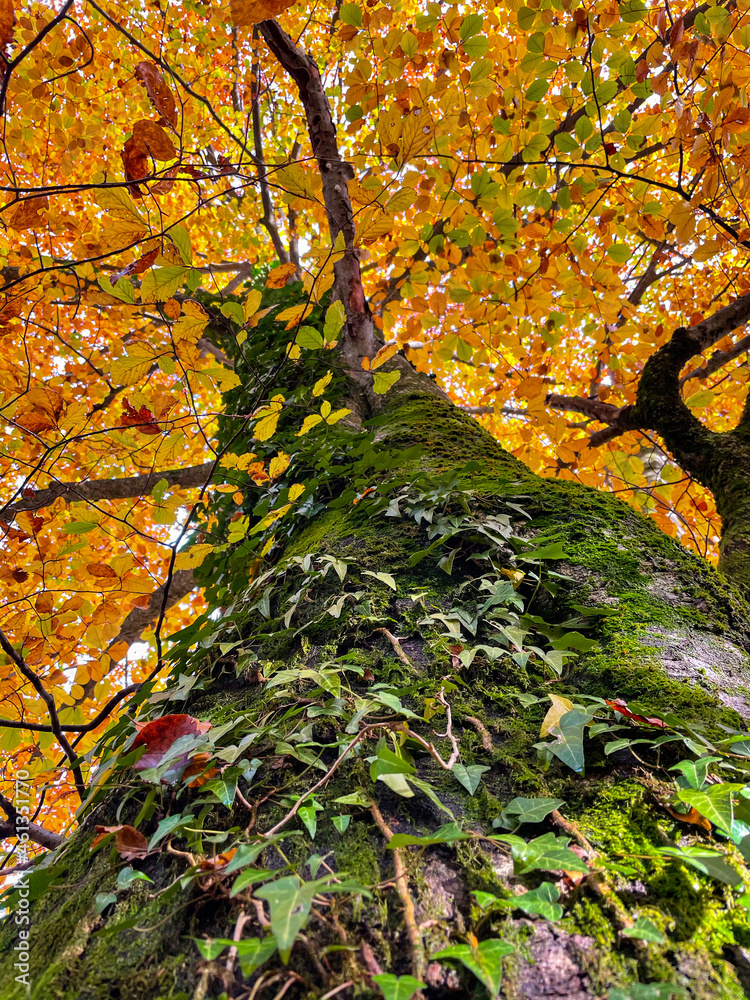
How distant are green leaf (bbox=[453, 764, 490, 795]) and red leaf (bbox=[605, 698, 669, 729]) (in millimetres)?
266

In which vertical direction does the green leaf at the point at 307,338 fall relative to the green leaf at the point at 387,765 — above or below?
above

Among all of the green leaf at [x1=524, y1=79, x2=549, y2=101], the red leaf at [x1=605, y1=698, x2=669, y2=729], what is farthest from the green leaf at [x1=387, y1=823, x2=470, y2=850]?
the green leaf at [x1=524, y1=79, x2=549, y2=101]

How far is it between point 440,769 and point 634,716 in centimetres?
35

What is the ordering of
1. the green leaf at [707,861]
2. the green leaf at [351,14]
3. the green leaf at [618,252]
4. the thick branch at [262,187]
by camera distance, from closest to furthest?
1. the green leaf at [707,861]
2. the green leaf at [351,14]
3. the green leaf at [618,252]
4. the thick branch at [262,187]

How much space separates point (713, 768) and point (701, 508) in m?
3.23

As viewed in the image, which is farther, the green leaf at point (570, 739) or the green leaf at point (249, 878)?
the green leaf at point (570, 739)

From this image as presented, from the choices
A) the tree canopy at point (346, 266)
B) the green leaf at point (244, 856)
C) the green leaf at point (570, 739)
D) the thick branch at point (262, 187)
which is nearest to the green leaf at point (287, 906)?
the green leaf at point (244, 856)

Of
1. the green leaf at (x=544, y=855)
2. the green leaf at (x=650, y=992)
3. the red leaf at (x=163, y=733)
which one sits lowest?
the green leaf at (x=650, y=992)

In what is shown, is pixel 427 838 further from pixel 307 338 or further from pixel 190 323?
pixel 190 323

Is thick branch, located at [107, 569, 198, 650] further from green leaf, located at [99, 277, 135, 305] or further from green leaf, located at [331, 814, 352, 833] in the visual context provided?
green leaf, located at [331, 814, 352, 833]

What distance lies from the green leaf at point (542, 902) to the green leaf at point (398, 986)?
0.16m

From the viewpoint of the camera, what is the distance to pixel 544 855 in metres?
0.67

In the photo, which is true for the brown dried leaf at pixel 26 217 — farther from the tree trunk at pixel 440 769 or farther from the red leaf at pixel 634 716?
the red leaf at pixel 634 716

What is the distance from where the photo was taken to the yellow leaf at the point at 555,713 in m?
0.91
